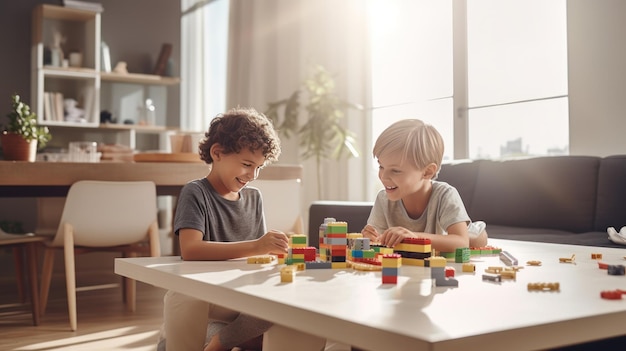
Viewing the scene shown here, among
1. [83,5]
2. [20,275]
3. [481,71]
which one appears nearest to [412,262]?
[20,275]

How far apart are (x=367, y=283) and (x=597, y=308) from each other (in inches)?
12.8

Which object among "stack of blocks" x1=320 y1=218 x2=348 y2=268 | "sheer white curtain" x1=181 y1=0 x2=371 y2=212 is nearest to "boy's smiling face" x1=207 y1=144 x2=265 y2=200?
"stack of blocks" x1=320 y1=218 x2=348 y2=268

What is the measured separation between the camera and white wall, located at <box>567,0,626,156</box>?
11.8ft

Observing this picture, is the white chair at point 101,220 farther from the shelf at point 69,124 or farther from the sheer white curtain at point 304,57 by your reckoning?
the shelf at point 69,124

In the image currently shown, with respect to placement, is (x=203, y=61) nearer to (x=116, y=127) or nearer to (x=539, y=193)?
(x=116, y=127)

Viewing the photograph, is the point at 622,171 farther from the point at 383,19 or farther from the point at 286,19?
the point at 286,19

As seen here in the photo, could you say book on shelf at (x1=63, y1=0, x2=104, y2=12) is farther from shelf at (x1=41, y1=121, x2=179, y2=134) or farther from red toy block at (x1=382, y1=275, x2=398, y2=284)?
red toy block at (x1=382, y1=275, x2=398, y2=284)

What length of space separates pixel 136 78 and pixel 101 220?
11.2 feet

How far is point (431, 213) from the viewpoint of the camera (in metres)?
1.70

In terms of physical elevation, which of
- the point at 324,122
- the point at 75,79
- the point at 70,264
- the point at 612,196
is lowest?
the point at 70,264

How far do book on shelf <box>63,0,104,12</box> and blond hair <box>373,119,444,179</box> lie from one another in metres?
5.09

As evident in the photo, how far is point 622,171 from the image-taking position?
3.00 metres

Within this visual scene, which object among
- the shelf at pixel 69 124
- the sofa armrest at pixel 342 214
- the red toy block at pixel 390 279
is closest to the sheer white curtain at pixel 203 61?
the shelf at pixel 69 124

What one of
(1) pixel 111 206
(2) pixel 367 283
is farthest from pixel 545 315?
(1) pixel 111 206
